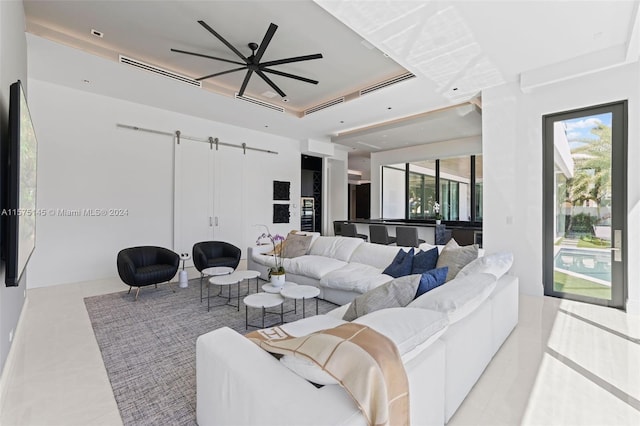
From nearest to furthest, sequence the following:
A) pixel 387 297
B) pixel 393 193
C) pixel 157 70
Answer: pixel 387 297, pixel 157 70, pixel 393 193

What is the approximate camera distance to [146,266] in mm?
4539

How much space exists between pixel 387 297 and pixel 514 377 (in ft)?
4.09

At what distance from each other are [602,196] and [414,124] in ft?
11.3

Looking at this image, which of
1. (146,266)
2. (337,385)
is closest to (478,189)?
(146,266)

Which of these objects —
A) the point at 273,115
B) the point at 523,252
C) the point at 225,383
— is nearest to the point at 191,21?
the point at 273,115

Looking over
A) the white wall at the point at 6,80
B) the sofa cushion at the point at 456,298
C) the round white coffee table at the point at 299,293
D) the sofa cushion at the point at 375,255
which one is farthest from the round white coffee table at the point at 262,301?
the white wall at the point at 6,80

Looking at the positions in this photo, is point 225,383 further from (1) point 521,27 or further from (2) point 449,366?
(1) point 521,27

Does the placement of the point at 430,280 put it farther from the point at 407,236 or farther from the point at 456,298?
the point at 407,236

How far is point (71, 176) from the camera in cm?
486

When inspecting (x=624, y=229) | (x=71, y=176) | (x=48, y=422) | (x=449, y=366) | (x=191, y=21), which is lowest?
(x=48, y=422)

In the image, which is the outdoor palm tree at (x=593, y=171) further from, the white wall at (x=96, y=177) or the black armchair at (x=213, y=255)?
the white wall at (x=96, y=177)

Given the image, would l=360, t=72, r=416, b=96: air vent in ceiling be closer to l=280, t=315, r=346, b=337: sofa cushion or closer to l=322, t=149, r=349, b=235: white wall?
l=280, t=315, r=346, b=337: sofa cushion

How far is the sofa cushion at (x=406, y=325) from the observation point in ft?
4.27

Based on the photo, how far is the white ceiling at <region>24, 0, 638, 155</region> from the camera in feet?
9.42
